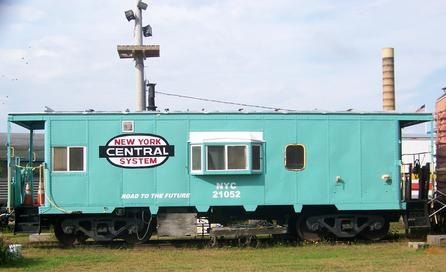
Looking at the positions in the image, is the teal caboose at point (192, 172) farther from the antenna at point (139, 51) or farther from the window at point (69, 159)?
the antenna at point (139, 51)

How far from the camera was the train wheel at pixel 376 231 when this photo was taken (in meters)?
15.8

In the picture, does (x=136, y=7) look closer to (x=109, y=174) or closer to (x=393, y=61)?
(x=109, y=174)

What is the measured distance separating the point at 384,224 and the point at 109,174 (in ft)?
23.0

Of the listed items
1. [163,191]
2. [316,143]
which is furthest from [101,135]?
[316,143]

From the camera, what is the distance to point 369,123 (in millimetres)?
15820

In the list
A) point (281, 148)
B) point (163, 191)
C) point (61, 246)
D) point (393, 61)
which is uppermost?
point (393, 61)

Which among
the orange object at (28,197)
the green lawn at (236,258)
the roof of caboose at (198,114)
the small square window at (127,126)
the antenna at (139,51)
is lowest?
the green lawn at (236,258)

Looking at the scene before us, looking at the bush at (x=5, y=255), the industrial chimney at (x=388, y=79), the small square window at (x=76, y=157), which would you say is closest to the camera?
the bush at (x=5, y=255)

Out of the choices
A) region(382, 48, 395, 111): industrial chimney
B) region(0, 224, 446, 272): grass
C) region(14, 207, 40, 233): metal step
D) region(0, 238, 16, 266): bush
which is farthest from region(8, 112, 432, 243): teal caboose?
region(382, 48, 395, 111): industrial chimney

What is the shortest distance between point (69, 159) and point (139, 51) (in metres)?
11.3

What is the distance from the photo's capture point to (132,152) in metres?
15.2

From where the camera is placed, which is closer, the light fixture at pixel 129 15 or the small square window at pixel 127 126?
the small square window at pixel 127 126

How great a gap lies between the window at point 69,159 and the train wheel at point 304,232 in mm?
5543

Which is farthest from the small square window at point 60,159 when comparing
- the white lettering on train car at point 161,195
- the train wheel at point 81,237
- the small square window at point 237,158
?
the small square window at point 237,158
